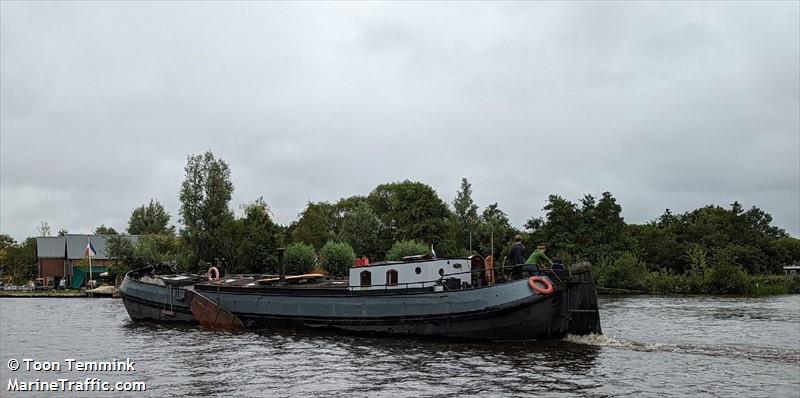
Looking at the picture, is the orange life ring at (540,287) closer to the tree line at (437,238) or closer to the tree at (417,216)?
the tree line at (437,238)

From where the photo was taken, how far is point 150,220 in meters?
126

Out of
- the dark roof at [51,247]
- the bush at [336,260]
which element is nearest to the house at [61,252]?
the dark roof at [51,247]

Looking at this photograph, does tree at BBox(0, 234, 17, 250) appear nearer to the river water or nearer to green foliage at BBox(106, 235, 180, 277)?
green foliage at BBox(106, 235, 180, 277)

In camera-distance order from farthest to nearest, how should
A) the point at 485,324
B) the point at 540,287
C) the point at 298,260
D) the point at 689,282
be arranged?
the point at 689,282 → the point at 298,260 → the point at 485,324 → the point at 540,287

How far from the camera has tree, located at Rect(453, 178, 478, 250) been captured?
95.0 metres

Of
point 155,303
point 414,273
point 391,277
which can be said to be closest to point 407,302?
point 414,273

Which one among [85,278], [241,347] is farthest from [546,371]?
[85,278]

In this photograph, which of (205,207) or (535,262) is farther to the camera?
(205,207)

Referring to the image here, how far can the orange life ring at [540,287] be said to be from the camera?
81.6 feet

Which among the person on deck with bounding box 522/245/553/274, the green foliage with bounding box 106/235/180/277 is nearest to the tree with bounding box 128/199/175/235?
the green foliage with bounding box 106/235/180/277

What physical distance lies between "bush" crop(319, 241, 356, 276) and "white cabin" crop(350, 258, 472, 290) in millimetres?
34900

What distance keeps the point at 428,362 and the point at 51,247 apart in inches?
3590

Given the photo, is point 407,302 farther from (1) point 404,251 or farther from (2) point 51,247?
(2) point 51,247

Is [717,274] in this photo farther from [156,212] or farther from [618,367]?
[156,212]
